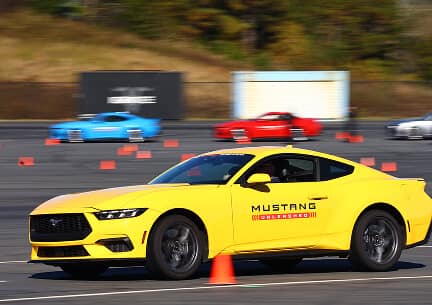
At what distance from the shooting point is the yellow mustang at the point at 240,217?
35.5 feet

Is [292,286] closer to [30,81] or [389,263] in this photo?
[389,263]

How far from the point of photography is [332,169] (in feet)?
39.7

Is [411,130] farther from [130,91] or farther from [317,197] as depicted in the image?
[317,197]

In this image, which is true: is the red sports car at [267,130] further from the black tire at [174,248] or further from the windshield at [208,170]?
the black tire at [174,248]

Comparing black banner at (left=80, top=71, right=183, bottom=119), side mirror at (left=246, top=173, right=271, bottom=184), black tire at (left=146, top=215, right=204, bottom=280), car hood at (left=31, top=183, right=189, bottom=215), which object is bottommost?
black tire at (left=146, top=215, right=204, bottom=280)

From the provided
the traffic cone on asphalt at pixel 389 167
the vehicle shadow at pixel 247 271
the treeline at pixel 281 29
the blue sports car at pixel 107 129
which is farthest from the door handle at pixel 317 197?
the treeline at pixel 281 29

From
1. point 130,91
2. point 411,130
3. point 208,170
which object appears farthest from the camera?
point 130,91

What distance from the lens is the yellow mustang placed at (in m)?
10.8

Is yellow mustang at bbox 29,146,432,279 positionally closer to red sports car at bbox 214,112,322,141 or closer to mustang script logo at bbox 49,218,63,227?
mustang script logo at bbox 49,218,63,227

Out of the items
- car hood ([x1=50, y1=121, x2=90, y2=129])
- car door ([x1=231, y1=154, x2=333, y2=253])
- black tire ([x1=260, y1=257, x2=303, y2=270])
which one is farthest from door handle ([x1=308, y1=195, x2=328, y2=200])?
car hood ([x1=50, y1=121, x2=90, y2=129])

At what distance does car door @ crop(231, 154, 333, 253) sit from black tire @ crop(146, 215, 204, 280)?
494mm

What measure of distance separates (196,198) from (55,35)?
56.5 meters

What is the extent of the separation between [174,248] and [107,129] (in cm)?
2904

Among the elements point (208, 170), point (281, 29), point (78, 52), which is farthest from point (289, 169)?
point (281, 29)
